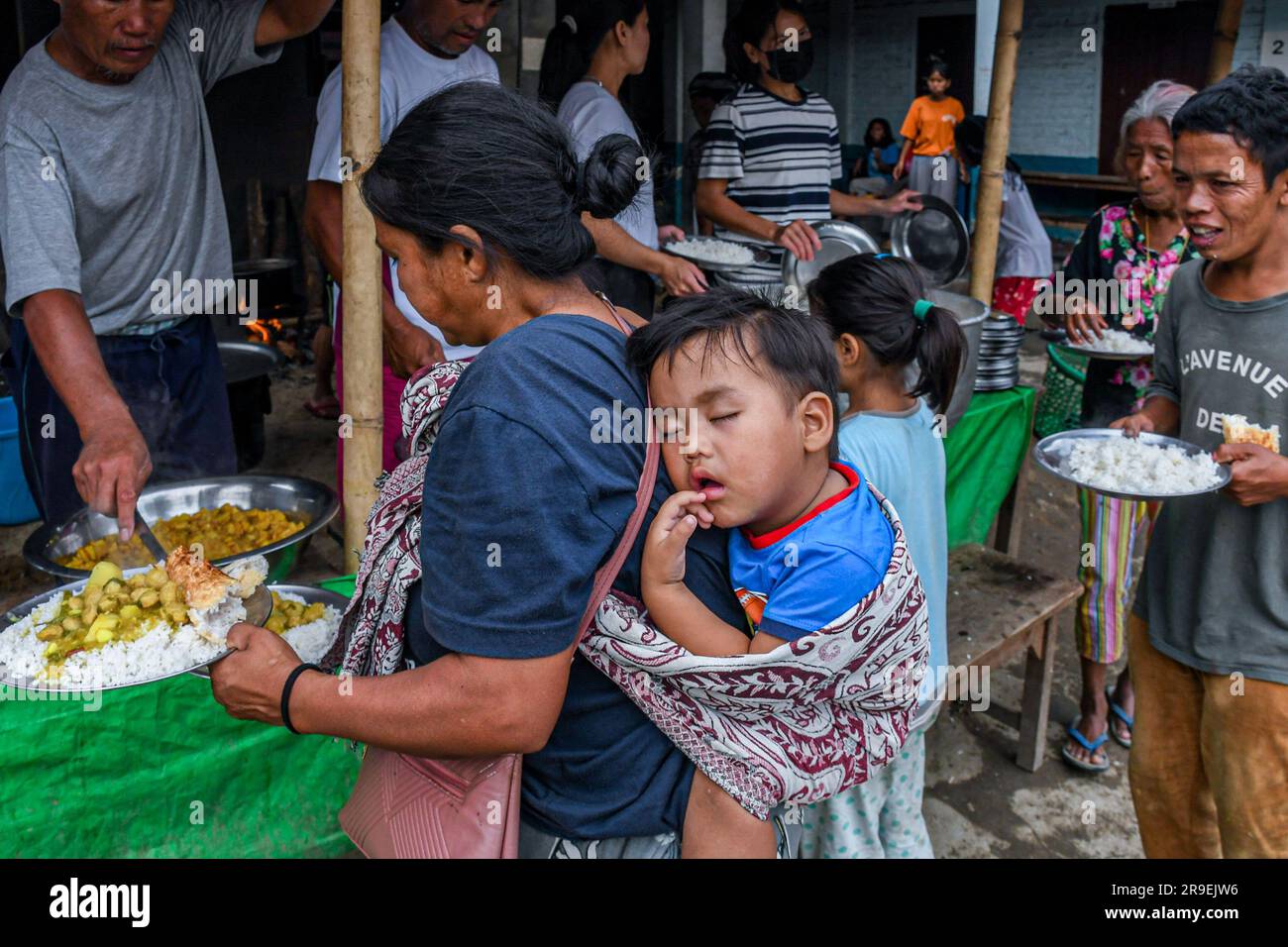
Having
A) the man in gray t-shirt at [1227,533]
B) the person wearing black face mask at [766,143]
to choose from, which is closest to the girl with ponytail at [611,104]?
the person wearing black face mask at [766,143]

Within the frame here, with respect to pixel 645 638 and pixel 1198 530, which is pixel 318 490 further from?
pixel 1198 530

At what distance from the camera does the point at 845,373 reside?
236 centimetres

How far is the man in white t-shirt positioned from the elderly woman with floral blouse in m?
2.22

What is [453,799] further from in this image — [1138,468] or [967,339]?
[967,339]

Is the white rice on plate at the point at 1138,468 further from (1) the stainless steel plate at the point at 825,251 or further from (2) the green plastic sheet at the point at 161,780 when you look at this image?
(2) the green plastic sheet at the point at 161,780

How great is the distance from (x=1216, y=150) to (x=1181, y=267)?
16.3 inches

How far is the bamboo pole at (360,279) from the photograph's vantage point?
2355mm

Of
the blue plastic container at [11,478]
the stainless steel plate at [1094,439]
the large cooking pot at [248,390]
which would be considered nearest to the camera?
the stainless steel plate at [1094,439]

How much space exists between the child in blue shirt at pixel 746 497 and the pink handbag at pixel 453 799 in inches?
2.3

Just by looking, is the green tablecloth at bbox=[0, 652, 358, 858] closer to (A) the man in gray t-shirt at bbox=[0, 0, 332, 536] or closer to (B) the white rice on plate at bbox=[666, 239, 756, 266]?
(A) the man in gray t-shirt at bbox=[0, 0, 332, 536]

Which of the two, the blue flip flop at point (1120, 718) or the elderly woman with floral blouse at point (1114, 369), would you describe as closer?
the elderly woman with floral blouse at point (1114, 369)

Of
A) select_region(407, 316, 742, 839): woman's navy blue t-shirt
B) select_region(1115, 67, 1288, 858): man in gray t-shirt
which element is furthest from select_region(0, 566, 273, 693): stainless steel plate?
select_region(1115, 67, 1288, 858): man in gray t-shirt

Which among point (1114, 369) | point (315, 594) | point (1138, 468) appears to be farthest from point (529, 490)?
point (1114, 369)

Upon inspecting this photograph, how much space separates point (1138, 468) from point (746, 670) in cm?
157
